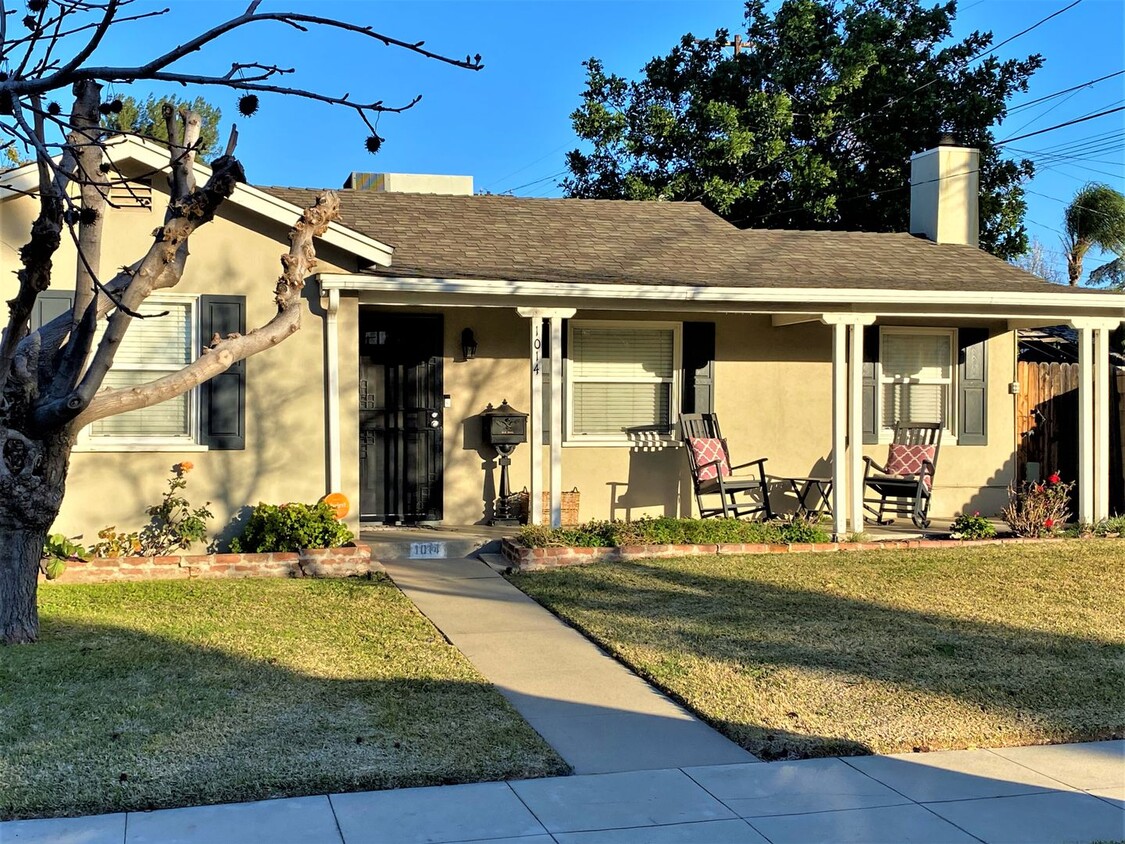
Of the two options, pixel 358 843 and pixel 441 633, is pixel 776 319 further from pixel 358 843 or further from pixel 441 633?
pixel 358 843

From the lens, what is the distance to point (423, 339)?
11.9m

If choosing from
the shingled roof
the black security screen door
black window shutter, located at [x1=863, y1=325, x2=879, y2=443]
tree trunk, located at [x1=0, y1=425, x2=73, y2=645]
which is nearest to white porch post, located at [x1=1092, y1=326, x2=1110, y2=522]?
the shingled roof

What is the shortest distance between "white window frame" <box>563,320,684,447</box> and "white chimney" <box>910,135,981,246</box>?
4.29 m

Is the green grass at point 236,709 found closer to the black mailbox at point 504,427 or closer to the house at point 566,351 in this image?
the house at point 566,351

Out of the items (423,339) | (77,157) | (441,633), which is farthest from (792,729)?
(423,339)

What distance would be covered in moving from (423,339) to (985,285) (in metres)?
5.88

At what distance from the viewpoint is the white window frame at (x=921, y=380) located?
43.2 ft

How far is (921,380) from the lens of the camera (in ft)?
43.9

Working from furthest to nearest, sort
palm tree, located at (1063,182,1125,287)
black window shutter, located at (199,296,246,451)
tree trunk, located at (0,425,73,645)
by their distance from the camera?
palm tree, located at (1063,182,1125,287) → black window shutter, located at (199,296,246,451) → tree trunk, located at (0,425,73,645)

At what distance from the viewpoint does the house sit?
32.8 ft

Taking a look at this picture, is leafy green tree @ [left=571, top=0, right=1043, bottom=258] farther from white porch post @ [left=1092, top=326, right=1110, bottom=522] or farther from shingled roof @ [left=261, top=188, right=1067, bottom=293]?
white porch post @ [left=1092, top=326, right=1110, bottom=522]

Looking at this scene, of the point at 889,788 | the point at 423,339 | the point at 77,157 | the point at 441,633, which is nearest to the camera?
the point at 77,157

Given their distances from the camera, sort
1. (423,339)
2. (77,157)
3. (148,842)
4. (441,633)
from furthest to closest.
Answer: (423,339)
(441,633)
(148,842)
(77,157)

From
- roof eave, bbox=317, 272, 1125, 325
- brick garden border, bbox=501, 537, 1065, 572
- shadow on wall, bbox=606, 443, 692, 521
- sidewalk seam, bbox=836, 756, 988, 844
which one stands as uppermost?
roof eave, bbox=317, 272, 1125, 325
